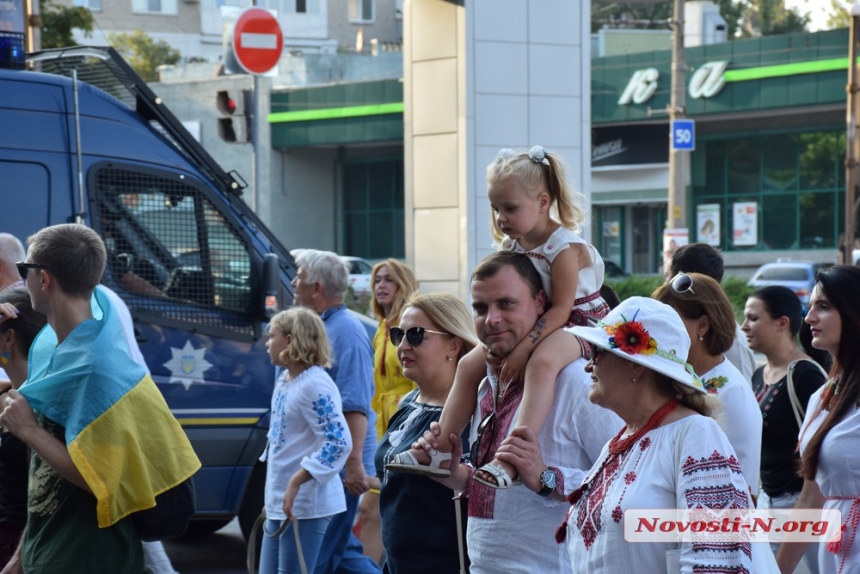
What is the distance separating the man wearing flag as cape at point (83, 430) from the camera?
12.5 feet

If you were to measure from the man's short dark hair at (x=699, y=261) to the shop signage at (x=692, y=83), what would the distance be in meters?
29.5


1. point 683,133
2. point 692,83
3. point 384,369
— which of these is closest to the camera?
point 384,369

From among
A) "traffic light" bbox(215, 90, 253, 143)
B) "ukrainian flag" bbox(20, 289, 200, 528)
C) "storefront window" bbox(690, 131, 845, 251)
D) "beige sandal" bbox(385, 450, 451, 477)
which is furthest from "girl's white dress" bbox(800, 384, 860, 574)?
"storefront window" bbox(690, 131, 845, 251)

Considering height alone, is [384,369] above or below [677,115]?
below

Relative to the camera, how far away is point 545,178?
13.2 ft

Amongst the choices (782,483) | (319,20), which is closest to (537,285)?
(782,483)

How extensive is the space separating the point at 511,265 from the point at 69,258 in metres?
1.42

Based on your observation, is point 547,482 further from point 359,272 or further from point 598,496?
point 359,272

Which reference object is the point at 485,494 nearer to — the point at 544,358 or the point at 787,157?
the point at 544,358

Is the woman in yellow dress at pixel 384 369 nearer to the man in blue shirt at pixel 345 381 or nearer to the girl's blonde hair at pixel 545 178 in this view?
the man in blue shirt at pixel 345 381

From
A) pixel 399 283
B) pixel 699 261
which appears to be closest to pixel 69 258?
pixel 699 261

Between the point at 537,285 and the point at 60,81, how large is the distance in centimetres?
473

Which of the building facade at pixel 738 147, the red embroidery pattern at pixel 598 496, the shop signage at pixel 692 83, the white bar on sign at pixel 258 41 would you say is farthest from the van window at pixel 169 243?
the shop signage at pixel 692 83

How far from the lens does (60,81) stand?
24.7ft
